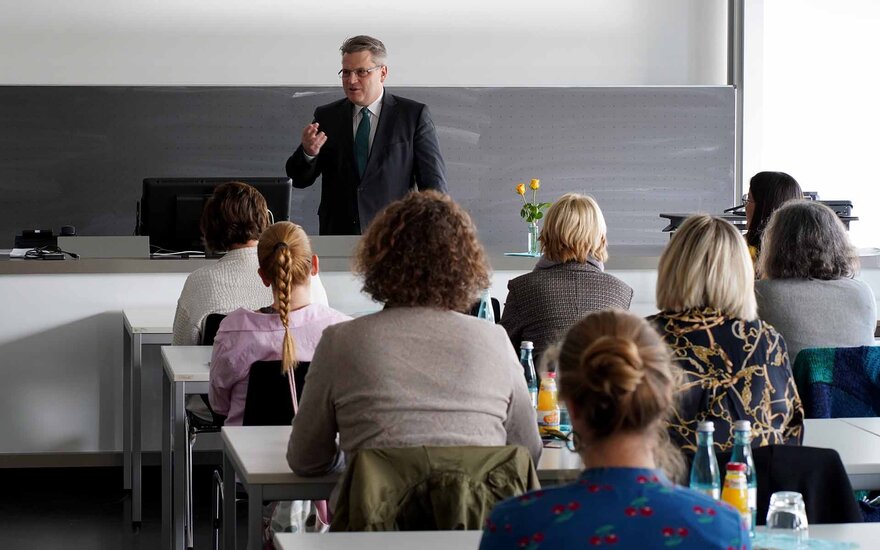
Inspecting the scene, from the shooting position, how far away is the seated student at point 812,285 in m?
3.39

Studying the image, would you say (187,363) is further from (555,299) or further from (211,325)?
(555,299)

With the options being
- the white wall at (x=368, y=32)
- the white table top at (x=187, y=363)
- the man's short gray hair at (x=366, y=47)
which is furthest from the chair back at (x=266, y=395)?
the white wall at (x=368, y=32)

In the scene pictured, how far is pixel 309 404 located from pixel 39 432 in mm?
3063

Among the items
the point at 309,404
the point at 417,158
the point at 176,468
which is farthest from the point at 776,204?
the point at 309,404

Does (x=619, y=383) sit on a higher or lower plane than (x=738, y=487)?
higher

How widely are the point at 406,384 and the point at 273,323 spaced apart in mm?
1175

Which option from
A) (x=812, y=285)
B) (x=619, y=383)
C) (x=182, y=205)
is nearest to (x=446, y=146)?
(x=182, y=205)

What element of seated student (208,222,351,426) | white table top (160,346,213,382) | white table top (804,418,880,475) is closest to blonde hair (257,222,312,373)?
seated student (208,222,351,426)

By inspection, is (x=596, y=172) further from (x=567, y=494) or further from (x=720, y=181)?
(x=567, y=494)

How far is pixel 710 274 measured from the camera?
8.29 ft

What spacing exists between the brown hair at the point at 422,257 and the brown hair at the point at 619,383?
807mm

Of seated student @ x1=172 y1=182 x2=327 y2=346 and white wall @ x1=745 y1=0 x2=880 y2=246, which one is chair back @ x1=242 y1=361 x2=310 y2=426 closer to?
seated student @ x1=172 y1=182 x2=327 y2=346

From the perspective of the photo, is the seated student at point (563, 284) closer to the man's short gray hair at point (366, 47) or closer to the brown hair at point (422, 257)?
the brown hair at point (422, 257)

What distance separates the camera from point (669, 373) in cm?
147
